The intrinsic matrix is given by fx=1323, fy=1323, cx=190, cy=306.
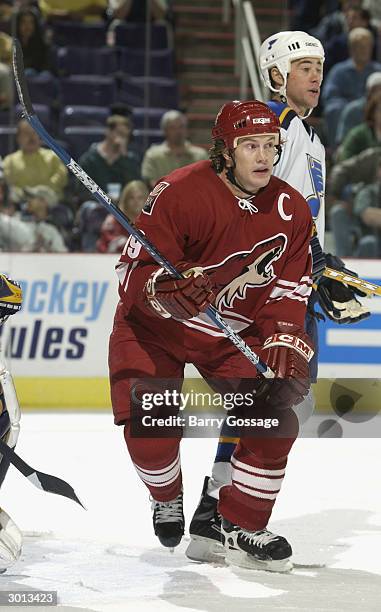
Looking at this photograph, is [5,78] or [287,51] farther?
[5,78]

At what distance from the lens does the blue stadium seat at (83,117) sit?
21.6ft

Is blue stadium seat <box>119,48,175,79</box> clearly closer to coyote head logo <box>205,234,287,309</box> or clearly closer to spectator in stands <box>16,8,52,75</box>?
spectator in stands <box>16,8,52,75</box>

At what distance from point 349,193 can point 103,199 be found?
3.40m

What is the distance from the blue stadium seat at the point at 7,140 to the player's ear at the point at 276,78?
281 centimetres

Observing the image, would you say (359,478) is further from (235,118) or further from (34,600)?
(34,600)

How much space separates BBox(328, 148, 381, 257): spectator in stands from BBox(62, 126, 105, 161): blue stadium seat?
1.18 meters

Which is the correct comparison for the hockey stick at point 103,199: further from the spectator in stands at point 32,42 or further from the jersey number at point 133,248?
the spectator in stands at point 32,42

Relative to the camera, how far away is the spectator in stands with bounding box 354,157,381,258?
6.04m

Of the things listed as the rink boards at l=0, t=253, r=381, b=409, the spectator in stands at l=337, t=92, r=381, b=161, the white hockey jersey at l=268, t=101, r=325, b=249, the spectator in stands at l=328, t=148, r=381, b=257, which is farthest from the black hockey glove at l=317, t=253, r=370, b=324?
the spectator in stands at l=337, t=92, r=381, b=161

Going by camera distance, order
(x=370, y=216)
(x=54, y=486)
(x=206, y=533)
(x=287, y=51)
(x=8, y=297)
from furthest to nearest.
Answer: (x=370, y=216) → (x=287, y=51) → (x=206, y=533) → (x=8, y=297) → (x=54, y=486)

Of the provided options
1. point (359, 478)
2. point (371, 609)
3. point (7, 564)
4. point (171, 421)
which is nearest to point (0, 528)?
point (7, 564)

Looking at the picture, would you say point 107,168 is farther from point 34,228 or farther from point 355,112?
point 355,112

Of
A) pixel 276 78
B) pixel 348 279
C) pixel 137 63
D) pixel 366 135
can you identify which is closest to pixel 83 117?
pixel 137 63

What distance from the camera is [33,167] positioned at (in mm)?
6086
